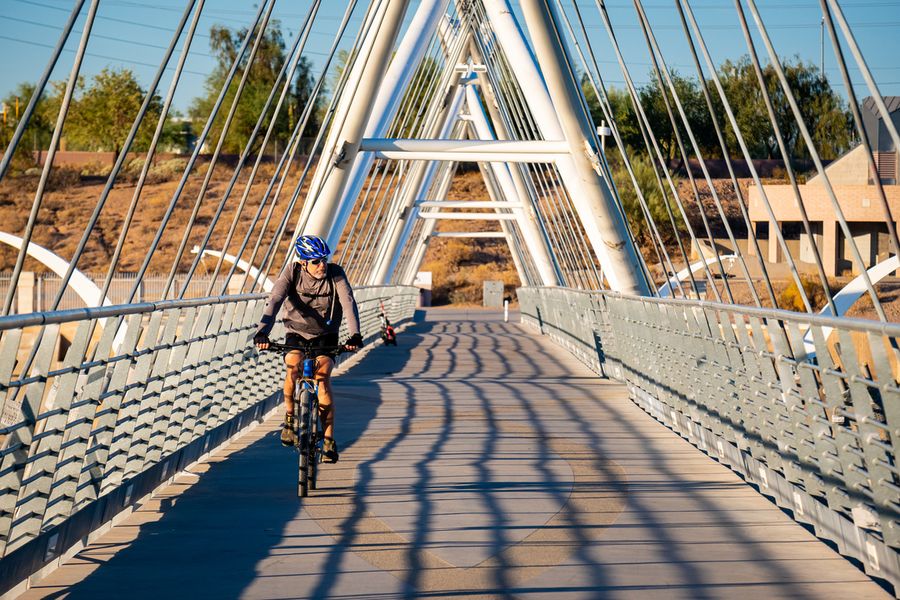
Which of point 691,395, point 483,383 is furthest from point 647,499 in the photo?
point 483,383

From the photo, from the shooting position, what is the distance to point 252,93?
88000 millimetres

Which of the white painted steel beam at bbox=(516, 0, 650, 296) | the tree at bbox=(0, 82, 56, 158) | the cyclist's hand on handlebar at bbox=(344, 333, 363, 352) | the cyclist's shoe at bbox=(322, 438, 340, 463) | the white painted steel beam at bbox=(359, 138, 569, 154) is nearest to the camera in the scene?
the cyclist's hand on handlebar at bbox=(344, 333, 363, 352)

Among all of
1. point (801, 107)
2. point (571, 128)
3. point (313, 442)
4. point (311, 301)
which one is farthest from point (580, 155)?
point (801, 107)

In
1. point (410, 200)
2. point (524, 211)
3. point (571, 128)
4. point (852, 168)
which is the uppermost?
point (852, 168)

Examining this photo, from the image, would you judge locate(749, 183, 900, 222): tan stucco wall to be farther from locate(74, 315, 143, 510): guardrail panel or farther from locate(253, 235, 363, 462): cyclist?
locate(74, 315, 143, 510): guardrail panel

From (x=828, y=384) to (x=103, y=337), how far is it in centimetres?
364

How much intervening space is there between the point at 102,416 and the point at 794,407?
12.3 feet

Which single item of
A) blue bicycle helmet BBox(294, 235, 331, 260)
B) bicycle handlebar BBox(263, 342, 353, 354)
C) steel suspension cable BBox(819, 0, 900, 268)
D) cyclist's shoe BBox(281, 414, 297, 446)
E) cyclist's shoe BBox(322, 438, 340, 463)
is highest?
steel suspension cable BBox(819, 0, 900, 268)

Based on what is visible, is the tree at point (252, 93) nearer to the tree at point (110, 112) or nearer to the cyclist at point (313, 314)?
the tree at point (110, 112)

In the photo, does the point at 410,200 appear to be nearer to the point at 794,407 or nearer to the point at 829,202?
the point at 829,202

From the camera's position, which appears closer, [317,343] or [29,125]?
[317,343]

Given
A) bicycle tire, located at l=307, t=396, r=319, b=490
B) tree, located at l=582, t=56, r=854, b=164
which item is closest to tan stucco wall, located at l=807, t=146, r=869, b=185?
tree, located at l=582, t=56, r=854, b=164

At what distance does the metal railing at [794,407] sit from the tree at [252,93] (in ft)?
247

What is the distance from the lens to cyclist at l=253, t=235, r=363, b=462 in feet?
Answer: 28.2
